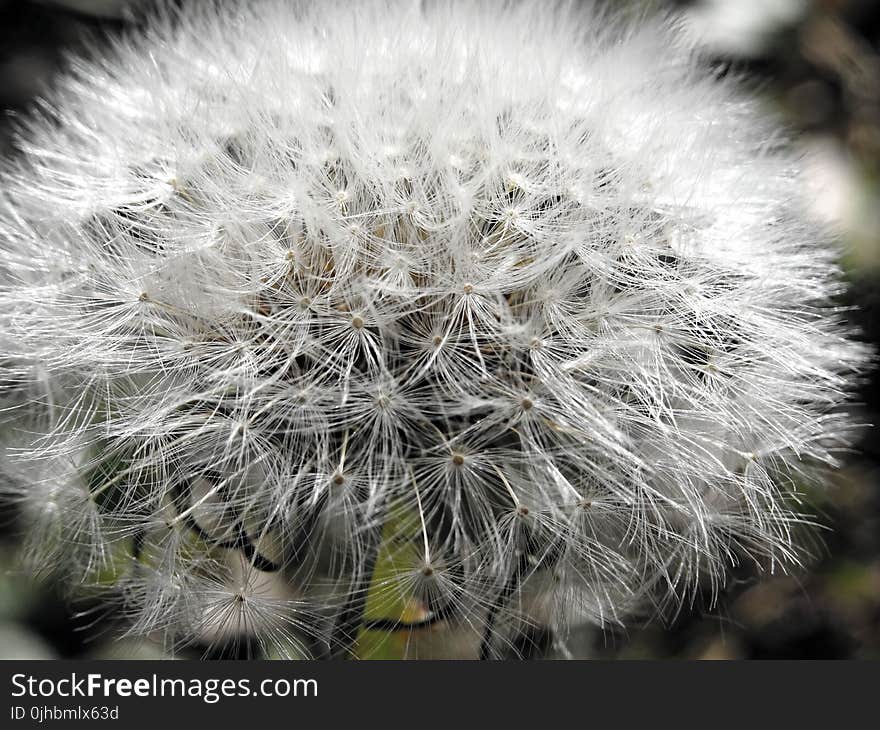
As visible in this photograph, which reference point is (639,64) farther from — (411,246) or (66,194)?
(66,194)

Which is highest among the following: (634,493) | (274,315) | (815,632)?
(274,315)

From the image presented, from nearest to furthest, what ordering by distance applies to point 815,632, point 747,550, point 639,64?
point 747,550 → point 639,64 → point 815,632

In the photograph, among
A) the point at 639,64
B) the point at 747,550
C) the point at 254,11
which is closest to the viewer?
the point at 747,550

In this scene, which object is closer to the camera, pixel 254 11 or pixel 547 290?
pixel 547 290

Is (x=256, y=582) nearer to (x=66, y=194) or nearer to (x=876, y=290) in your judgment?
(x=66, y=194)

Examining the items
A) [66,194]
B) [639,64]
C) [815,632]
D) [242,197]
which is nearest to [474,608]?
[242,197]

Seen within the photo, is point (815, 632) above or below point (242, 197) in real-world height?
below
